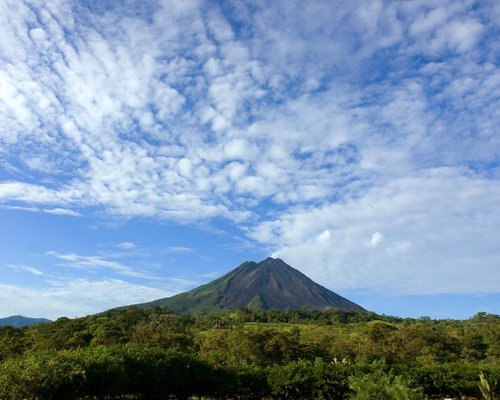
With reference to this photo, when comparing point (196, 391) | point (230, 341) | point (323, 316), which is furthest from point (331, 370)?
point (323, 316)

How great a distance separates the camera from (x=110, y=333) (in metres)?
53.9

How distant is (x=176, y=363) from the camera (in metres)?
25.0

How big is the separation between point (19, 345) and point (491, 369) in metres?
44.5

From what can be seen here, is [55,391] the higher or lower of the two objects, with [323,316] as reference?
lower

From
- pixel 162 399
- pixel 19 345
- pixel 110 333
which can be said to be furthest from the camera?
pixel 110 333

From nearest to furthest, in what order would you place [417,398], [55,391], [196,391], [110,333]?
[417,398], [55,391], [196,391], [110,333]

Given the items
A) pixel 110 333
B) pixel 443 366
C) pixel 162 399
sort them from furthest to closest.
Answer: pixel 110 333 → pixel 443 366 → pixel 162 399

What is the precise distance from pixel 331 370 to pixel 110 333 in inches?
1371

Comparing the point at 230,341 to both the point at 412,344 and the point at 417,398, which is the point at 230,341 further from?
the point at 417,398

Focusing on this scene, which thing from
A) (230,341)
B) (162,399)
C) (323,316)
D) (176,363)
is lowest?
(162,399)

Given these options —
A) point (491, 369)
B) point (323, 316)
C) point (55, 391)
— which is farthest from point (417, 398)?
point (323, 316)

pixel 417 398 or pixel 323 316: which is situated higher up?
pixel 323 316

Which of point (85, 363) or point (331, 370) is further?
point (331, 370)

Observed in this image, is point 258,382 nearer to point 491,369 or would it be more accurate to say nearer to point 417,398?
point 417,398
